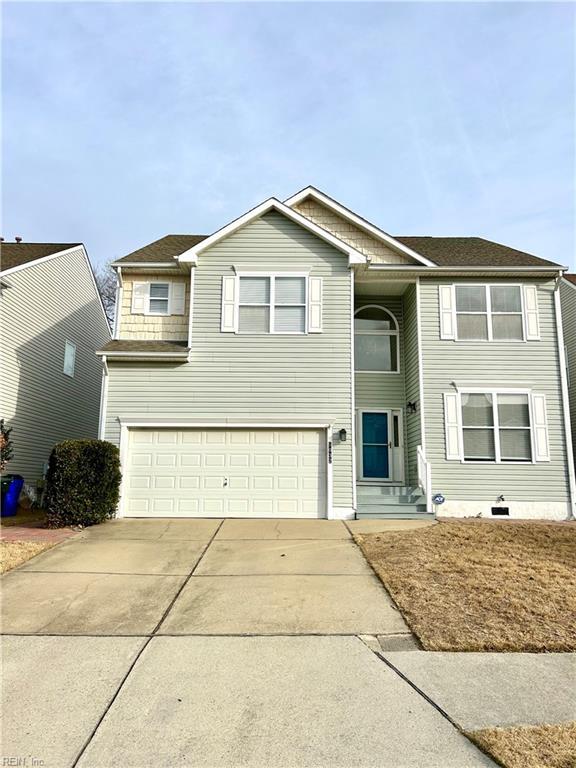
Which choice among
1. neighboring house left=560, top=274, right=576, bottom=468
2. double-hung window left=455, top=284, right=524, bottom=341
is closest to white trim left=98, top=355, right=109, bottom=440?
double-hung window left=455, top=284, right=524, bottom=341

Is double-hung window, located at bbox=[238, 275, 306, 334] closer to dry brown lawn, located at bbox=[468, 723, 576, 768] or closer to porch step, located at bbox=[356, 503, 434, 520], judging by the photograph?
porch step, located at bbox=[356, 503, 434, 520]

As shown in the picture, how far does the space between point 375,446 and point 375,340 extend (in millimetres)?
2916

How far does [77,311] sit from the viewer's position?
1669 cm

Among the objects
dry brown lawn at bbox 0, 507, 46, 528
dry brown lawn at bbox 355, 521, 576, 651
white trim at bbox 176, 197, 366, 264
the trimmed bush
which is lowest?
dry brown lawn at bbox 355, 521, 576, 651

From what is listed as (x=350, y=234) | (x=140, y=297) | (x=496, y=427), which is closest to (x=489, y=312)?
(x=496, y=427)

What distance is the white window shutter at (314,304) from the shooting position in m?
11.3

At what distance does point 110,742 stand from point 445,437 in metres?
9.75

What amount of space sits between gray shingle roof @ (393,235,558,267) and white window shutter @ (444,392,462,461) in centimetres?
333

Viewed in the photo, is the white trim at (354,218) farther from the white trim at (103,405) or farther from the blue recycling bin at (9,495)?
the blue recycling bin at (9,495)

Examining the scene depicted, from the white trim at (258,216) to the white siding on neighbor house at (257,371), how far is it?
0.20m

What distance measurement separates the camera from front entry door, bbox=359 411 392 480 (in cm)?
1264

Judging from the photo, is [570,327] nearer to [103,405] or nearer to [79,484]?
[103,405]

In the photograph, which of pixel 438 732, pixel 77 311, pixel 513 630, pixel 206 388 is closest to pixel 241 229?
pixel 206 388

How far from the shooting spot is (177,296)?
12141 millimetres
